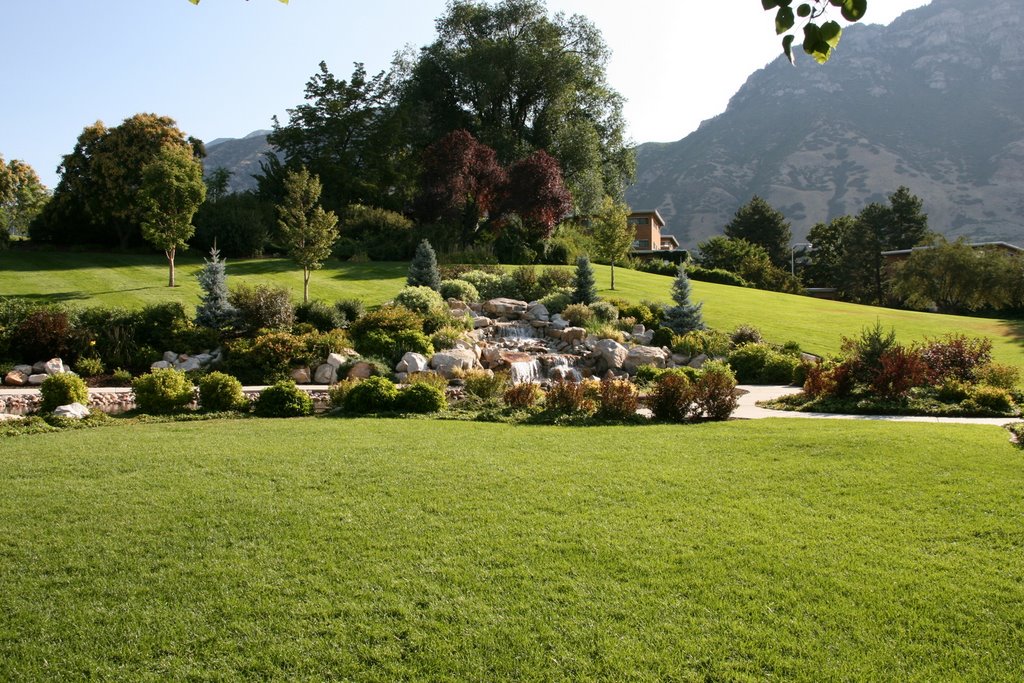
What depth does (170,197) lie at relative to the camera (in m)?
20.7

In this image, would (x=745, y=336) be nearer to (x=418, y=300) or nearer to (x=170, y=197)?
(x=418, y=300)

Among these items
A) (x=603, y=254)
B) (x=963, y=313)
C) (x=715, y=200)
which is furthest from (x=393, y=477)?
(x=715, y=200)

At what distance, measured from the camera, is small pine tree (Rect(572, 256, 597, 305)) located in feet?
70.4

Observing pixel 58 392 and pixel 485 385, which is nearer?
pixel 58 392

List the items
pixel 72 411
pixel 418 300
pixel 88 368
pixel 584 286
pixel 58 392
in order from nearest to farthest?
pixel 72 411 < pixel 58 392 < pixel 88 368 < pixel 418 300 < pixel 584 286

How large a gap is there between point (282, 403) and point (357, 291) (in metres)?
11.0

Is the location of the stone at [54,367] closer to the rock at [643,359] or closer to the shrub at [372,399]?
the shrub at [372,399]

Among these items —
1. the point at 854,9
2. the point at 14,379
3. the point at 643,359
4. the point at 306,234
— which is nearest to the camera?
the point at 854,9

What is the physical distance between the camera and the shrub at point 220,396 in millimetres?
11156

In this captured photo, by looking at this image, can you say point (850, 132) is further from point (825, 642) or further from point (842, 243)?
point (825, 642)

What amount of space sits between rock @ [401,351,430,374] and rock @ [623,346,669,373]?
5140mm

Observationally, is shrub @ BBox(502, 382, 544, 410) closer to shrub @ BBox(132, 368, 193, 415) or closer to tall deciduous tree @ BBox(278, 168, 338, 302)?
shrub @ BBox(132, 368, 193, 415)

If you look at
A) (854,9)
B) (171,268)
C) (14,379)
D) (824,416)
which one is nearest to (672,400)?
(824,416)

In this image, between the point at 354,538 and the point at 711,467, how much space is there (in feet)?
12.1
